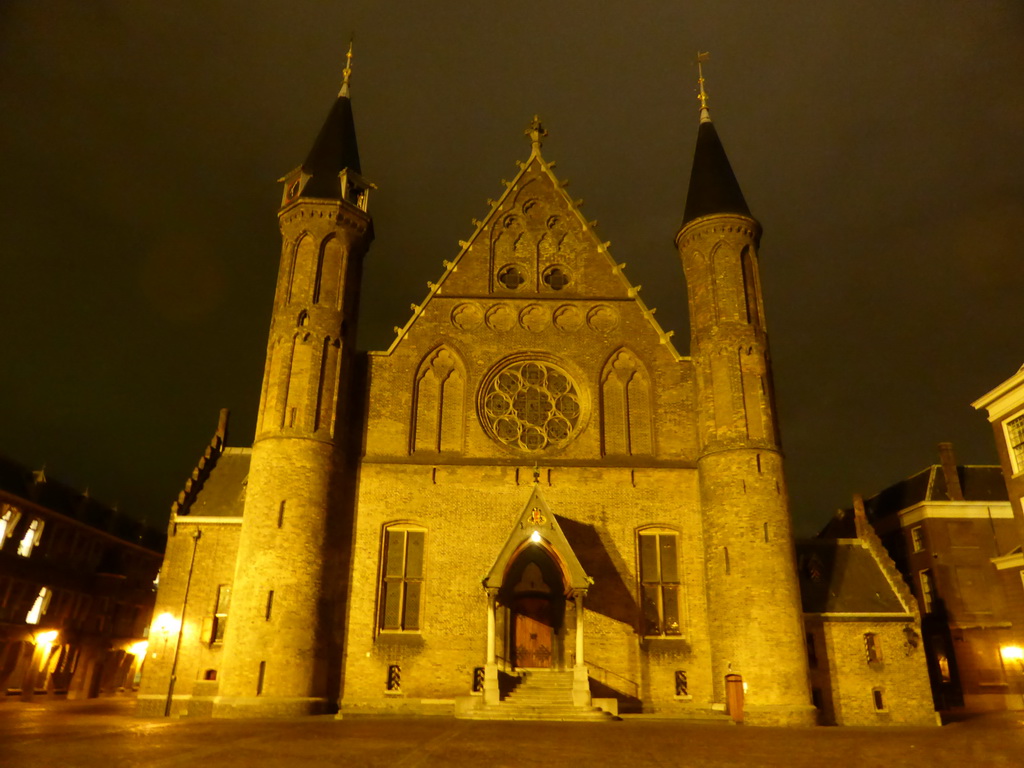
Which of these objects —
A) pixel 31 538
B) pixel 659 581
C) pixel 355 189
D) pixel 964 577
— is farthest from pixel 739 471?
pixel 31 538

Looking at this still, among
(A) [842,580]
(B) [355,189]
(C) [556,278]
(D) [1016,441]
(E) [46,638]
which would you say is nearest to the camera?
(A) [842,580]

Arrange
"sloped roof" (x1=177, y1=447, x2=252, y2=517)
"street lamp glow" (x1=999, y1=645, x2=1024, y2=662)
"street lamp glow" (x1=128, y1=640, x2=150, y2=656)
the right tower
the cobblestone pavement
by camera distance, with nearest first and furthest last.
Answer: the cobblestone pavement, the right tower, "sloped roof" (x1=177, y1=447, x2=252, y2=517), "street lamp glow" (x1=999, y1=645, x2=1024, y2=662), "street lamp glow" (x1=128, y1=640, x2=150, y2=656)

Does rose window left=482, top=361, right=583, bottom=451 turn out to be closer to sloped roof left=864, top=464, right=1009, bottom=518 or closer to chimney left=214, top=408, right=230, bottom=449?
chimney left=214, top=408, right=230, bottom=449

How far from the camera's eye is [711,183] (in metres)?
30.1

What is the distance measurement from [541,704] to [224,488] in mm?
15118

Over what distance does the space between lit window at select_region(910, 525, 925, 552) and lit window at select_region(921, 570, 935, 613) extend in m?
1.35

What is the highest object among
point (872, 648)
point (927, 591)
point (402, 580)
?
A: point (927, 591)

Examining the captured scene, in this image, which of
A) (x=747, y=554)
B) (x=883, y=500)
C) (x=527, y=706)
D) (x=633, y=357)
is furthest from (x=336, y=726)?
(x=883, y=500)

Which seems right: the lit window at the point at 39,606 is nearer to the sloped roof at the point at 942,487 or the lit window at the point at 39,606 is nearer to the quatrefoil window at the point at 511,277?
the quatrefoil window at the point at 511,277

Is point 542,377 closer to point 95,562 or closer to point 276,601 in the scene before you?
point 276,601

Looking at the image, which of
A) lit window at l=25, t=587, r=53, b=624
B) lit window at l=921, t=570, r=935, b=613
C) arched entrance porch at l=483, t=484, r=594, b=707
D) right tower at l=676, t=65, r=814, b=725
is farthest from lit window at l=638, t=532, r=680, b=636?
lit window at l=25, t=587, r=53, b=624

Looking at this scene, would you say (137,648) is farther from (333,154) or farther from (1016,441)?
(1016,441)

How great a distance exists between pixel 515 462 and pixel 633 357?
19.6 feet

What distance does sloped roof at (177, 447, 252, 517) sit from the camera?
28.2m
